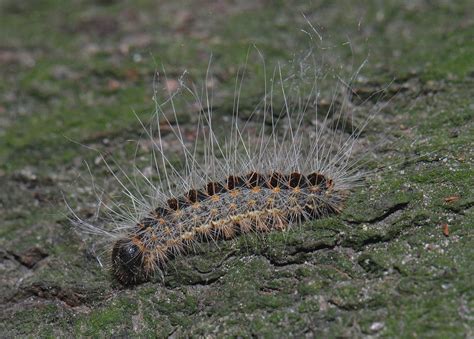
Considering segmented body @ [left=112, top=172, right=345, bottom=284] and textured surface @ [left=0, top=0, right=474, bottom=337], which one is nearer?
textured surface @ [left=0, top=0, right=474, bottom=337]

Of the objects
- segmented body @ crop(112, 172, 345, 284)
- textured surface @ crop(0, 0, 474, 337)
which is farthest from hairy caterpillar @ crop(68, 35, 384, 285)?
textured surface @ crop(0, 0, 474, 337)

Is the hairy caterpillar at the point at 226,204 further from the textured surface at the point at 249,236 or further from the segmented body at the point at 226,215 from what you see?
the textured surface at the point at 249,236

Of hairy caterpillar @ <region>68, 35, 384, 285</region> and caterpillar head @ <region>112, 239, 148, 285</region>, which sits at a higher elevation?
hairy caterpillar @ <region>68, 35, 384, 285</region>

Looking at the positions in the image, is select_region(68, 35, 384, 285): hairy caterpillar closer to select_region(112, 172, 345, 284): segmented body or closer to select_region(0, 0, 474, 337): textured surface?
select_region(112, 172, 345, 284): segmented body

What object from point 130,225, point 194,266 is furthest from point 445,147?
point 130,225

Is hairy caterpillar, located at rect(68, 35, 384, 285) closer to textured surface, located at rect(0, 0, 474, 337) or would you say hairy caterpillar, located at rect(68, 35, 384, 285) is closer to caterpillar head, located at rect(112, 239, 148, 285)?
caterpillar head, located at rect(112, 239, 148, 285)
